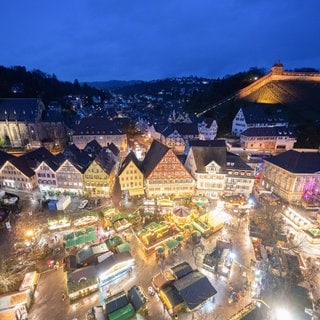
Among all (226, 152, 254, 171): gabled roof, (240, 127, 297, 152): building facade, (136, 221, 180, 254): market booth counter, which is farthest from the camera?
(240, 127, 297, 152): building facade

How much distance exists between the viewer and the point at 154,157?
1695 inches

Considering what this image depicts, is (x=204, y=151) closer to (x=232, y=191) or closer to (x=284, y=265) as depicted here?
(x=232, y=191)

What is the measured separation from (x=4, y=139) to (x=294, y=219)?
A: 9379cm

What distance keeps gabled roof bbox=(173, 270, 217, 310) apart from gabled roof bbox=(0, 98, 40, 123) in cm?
7586

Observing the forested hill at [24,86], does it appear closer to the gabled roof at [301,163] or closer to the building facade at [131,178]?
the building facade at [131,178]

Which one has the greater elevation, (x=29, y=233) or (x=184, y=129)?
(x=184, y=129)

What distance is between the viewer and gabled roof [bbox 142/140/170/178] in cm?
3980

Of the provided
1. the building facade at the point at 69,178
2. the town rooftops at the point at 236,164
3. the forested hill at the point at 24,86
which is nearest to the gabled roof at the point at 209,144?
the town rooftops at the point at 236,164

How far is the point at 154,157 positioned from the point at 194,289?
26.7 meters

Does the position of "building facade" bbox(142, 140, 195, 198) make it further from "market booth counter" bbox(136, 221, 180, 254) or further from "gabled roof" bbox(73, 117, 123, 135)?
"gabled roof" bbox(73, 117, 123, 135)

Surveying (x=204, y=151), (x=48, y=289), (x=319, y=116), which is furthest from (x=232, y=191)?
(x=319, y=116)

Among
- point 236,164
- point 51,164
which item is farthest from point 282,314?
point 51,164

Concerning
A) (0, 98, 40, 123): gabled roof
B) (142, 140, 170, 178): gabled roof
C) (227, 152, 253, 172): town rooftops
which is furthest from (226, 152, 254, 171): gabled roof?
(0, 98, 40, 123): gabled roof

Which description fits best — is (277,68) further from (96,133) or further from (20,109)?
(20,109)
